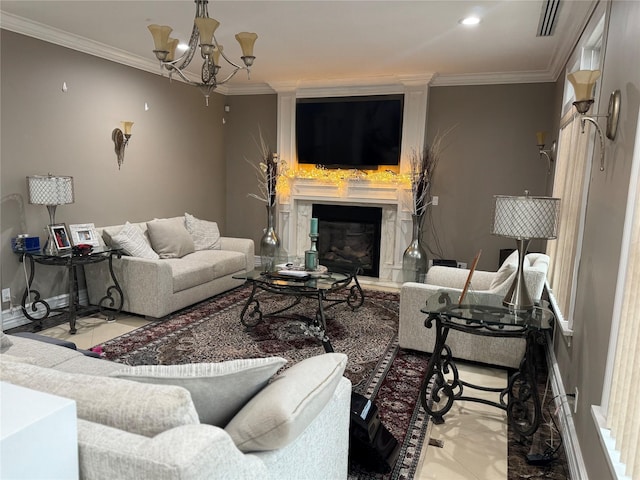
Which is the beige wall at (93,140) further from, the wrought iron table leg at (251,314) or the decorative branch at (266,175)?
the wrought iron table leg at (251,314)

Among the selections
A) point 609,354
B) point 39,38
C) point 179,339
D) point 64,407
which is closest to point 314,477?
point 64,407

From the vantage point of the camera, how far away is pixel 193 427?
39.1 inches

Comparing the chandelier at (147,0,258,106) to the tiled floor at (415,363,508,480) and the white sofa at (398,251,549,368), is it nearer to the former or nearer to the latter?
the white sofa at (398,251,549,368)

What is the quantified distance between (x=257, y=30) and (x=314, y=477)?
363 centimetres

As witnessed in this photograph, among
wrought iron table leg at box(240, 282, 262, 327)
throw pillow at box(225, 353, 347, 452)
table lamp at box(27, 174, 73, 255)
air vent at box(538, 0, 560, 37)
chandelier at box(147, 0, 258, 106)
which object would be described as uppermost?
air vent at box(538, 0, 560, 37)

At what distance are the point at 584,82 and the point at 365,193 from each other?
3.93m

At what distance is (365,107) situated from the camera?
586cm

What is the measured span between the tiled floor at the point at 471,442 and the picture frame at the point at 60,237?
3521mm

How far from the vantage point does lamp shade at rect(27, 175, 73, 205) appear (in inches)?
149

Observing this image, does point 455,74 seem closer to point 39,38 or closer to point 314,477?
point 39,38

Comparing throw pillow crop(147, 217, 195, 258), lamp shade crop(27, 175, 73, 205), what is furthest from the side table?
throw pillow crop(147, 217, 195, 258)

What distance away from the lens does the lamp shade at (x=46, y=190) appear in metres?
3.78

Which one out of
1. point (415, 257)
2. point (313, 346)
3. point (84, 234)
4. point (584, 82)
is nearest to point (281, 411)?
point (584, 82)

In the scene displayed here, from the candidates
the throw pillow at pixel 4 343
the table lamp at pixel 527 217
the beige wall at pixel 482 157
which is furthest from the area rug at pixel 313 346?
the beige wall at pixel 482 157
